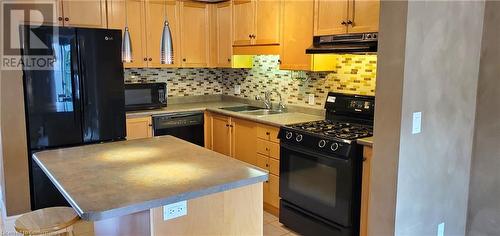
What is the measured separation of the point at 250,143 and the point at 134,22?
178 cm

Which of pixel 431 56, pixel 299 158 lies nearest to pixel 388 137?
pixel 431 56

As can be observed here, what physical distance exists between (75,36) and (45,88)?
503 mm

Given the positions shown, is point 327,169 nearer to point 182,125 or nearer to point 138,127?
point 182,125

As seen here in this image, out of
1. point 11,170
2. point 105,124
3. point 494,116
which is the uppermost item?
point 494,116

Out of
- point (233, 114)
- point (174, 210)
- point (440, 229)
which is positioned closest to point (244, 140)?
point (233, 114)

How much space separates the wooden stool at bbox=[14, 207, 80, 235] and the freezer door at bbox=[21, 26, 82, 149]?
1220mm

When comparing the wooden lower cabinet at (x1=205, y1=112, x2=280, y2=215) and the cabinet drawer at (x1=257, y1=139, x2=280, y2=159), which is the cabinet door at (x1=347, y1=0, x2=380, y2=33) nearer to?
the wooden lower cabinet at (x1=205, y1=112, x2=280, y2=215)

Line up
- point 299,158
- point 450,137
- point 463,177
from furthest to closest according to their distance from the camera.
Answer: point 299,158 → point 463,177 → point 450,137

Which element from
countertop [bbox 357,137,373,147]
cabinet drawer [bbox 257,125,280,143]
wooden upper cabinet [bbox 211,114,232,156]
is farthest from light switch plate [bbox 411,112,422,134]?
wooden upper cabinet [bbox 211,114,232,156]

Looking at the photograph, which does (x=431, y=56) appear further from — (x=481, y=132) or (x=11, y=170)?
(x=11, y=170)

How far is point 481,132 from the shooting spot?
2.57m

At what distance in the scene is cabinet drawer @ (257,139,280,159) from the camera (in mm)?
3543

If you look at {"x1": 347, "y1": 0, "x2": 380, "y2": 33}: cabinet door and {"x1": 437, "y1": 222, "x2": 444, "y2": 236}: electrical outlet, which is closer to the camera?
{"x1": 437, "y1": 222, "x2": 444, "y2": 236}: electrical outlet

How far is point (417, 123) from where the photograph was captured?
222 cm
